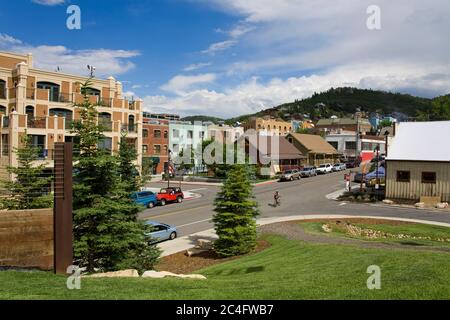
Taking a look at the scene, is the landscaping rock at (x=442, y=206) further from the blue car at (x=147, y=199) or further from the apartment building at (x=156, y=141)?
the apartment building at (x=156, y=141)

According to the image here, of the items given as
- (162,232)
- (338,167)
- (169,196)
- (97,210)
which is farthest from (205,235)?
(338,167)

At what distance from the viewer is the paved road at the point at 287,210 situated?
92.3 feet

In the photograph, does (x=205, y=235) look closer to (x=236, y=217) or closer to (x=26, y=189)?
(x=236, y=217)

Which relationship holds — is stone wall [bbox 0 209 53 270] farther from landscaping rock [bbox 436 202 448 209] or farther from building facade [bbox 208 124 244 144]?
building facade [bbox 208 124 244 144]

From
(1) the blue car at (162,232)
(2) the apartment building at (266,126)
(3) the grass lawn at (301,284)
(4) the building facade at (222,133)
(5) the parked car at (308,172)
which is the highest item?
(2) the apartment building at (266,126)

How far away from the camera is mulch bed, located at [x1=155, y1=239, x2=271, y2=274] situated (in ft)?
56.6

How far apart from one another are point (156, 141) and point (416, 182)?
41224mm

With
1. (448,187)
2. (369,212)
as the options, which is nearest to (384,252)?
(369,212)

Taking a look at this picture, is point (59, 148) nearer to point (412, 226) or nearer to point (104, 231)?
point (104, 231)

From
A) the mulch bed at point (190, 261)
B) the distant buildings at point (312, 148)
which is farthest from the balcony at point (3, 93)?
the distant buildings at point (312, 148)

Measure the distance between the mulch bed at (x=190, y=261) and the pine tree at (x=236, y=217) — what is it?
54cm

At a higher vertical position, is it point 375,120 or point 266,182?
point 375,120
